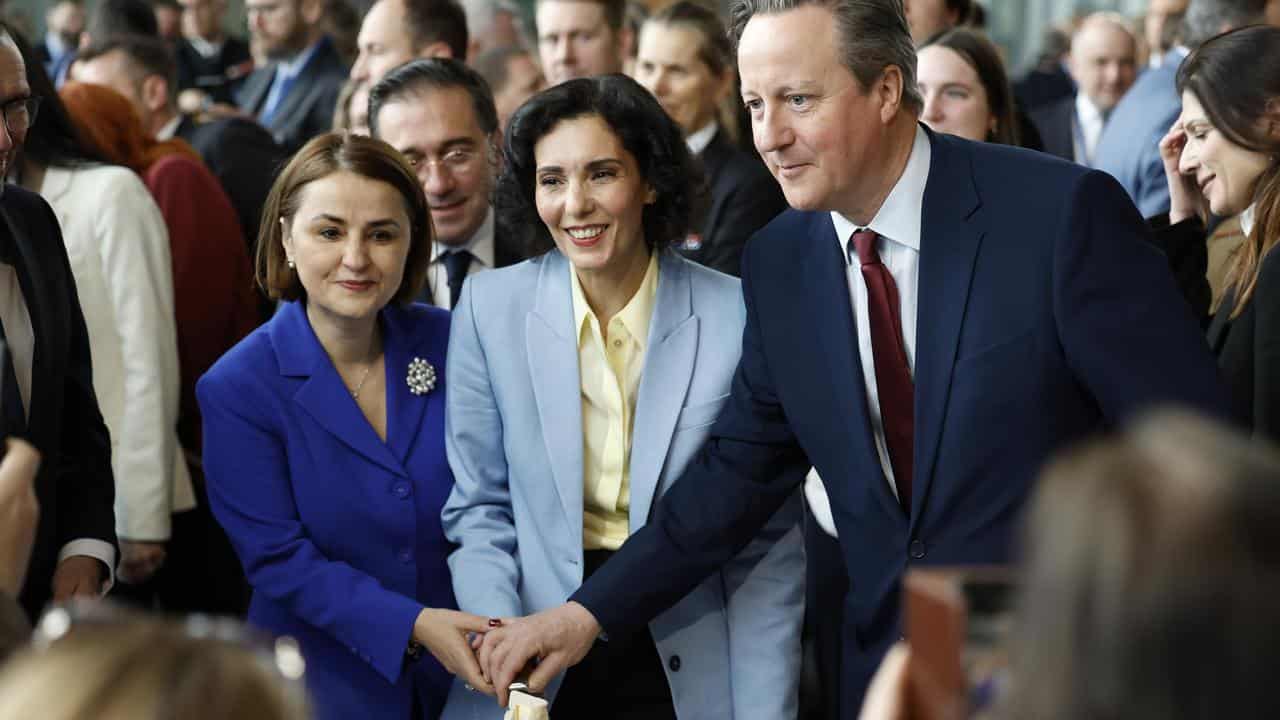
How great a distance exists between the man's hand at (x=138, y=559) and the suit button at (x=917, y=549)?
6.95ft

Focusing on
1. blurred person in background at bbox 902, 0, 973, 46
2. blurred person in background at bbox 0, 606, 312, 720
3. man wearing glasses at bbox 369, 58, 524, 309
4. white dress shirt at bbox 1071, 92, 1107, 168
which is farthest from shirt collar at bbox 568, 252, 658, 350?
white dress shirt at bbox 1071, 92, 1107, 168

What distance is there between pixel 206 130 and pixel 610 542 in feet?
8.70

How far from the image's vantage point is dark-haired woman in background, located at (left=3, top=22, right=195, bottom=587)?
3.54 meters

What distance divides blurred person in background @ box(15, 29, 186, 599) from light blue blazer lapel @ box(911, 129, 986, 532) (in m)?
2.11

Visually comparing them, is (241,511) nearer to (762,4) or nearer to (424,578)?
(424,578)

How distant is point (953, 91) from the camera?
12.8 ft

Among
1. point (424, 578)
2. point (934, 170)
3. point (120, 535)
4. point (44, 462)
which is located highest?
point (934, 170)

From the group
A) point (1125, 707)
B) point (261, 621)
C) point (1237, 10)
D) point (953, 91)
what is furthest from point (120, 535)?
point (1237, 10)

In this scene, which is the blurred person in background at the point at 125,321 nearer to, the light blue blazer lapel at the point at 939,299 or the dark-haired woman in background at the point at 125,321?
the dark-haired woman in background at the point at 125,321

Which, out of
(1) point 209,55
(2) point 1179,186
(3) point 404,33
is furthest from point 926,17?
(1) point 209,55

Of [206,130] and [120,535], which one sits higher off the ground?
[206,130]

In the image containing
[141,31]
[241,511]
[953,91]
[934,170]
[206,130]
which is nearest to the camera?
[934,170]

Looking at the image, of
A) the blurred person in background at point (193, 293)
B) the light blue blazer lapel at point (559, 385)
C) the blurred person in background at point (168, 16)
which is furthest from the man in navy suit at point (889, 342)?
the blurred person in background at point (168, 16)

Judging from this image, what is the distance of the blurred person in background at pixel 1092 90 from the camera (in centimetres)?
600
